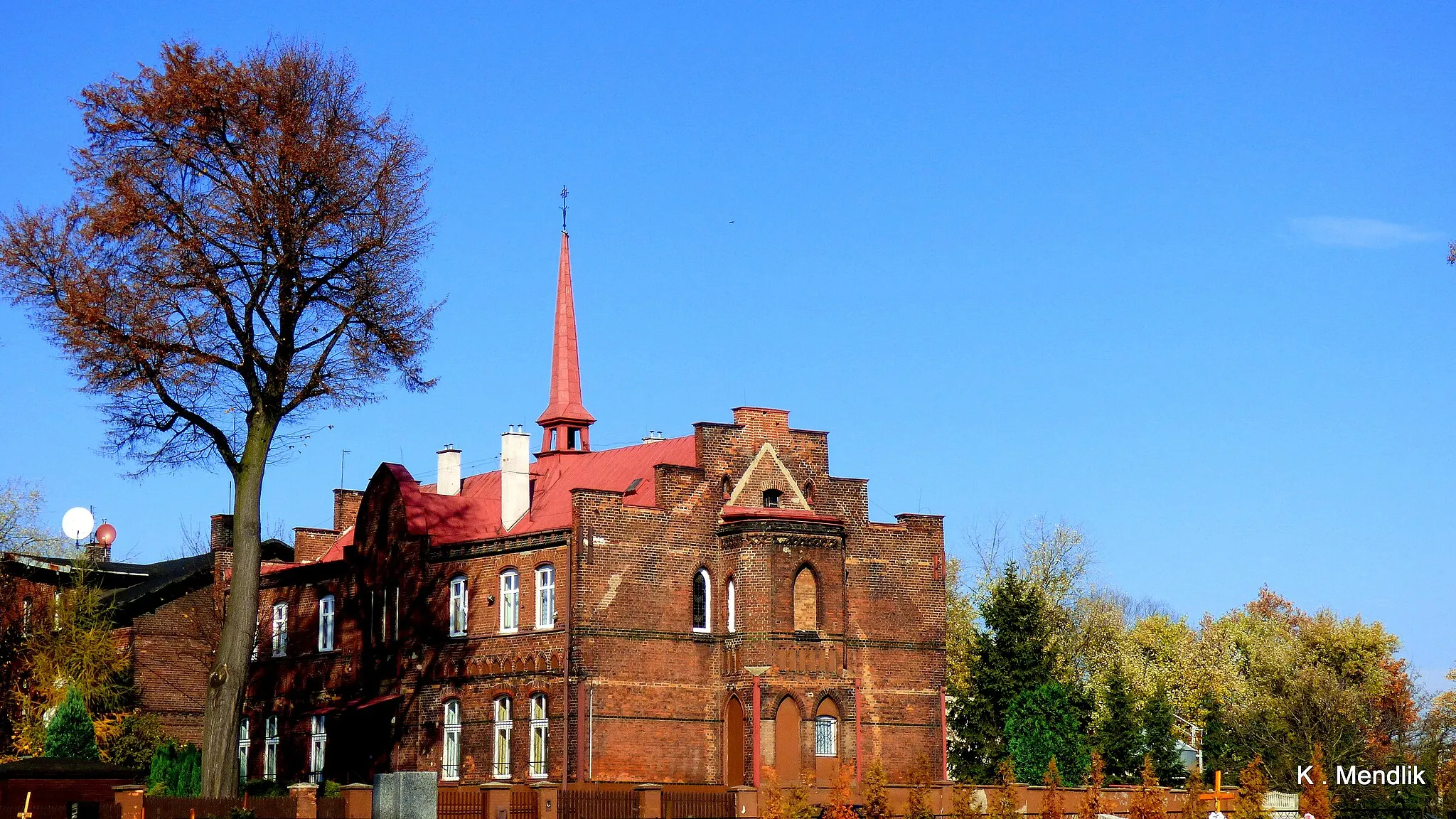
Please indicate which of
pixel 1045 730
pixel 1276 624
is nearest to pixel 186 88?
pixel 1045 730

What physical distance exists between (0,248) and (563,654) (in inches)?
702

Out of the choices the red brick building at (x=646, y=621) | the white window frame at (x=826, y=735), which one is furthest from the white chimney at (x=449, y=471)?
the white window frame at (x=826, y=735)

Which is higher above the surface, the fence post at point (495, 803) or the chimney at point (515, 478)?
the chimney at point (515, 478)

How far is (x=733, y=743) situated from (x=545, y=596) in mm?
6406

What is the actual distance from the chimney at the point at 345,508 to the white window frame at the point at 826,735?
61.7 ft

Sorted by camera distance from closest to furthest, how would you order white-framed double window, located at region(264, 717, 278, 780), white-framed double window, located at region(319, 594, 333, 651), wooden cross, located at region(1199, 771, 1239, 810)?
wooden cross, located at region(1199, 771, 1239, 810) < white-framed double window, located at region(319, 594, 333, 651) < white-framed double window, located at region(264, 717, 278, 780)

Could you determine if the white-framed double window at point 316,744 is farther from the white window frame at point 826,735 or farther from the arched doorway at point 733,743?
the white window frame at point 826,735

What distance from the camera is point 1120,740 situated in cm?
5612

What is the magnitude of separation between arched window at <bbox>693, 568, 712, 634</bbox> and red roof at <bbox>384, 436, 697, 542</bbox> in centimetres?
294

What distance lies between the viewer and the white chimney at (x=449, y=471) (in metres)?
53.8

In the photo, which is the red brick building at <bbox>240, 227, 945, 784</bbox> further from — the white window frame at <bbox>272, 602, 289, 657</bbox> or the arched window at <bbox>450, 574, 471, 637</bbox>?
the white window frame at <bbox>272, 602, 289, 657</bbox>

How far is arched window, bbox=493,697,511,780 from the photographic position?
4716 centimetres

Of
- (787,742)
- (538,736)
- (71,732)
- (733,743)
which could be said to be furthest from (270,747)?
(787,742)

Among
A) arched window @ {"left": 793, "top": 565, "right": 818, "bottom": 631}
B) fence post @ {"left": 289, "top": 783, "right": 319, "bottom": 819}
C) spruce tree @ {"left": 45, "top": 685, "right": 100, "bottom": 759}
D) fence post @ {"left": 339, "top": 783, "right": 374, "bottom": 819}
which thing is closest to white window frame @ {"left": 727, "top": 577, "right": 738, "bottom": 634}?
arched window @ {"left": 793, "top": 565, "right": 818, "bottom": 631}
